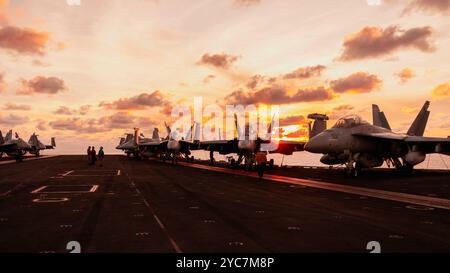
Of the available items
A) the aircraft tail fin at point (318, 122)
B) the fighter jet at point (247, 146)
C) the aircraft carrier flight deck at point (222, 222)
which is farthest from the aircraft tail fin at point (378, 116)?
the aircraft carrier flight deck at point (222, 222)

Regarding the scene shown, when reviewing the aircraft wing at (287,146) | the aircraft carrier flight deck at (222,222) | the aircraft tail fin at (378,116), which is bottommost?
the aircraft carrier flight deck at (222,222)

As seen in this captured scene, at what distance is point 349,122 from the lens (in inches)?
1283

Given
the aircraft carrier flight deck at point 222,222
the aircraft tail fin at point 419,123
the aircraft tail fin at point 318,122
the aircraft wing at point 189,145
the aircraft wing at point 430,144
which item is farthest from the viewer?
the aircraft tail fin at point 318,122

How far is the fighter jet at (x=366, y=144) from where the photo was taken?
3138 centimetres

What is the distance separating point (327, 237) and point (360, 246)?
109cm

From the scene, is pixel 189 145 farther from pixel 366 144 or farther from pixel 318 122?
pixel 366 144

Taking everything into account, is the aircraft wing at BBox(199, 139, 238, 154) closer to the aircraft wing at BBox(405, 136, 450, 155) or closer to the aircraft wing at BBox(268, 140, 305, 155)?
the aircraft wing at BBox(268, 140, 305, 155)

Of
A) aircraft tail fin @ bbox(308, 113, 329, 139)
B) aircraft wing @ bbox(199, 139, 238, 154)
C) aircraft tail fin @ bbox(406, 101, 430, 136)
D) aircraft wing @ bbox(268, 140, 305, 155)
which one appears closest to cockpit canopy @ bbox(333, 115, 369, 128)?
aircraft tail fin @ bbox(406, 101, 430, 136)

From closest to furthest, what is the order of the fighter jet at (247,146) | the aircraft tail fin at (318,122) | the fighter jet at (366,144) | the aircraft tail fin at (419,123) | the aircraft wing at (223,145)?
the fighter jet at (366,144), the aircraft tail fin at (419,123), the fighter jet at (247,146), the aircraft wing at (223,145), the aircraft tail fin at (318,122)

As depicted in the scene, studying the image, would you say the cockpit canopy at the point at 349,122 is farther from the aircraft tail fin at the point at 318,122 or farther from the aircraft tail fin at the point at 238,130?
the aircraft tail fin at the point at 318,122

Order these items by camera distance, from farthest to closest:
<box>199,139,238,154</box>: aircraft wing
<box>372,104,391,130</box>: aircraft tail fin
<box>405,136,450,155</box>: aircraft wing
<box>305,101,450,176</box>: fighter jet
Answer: <box>199,139,238,154</box>: aircraft wing → <box>372,104,391,130</box>: aircraft tail fin → <box>405,136,450,155</box>: aircraft wing → <box>305,101,450,176</box>: fighter jet

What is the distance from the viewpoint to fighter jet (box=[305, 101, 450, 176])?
3138cm
